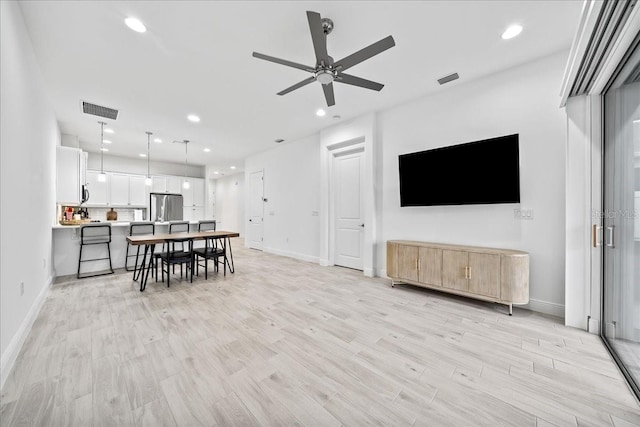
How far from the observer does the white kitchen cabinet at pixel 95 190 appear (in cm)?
703

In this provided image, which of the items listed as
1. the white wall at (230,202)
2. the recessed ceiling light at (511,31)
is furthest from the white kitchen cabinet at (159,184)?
the recessed ceiling light at (511,31)

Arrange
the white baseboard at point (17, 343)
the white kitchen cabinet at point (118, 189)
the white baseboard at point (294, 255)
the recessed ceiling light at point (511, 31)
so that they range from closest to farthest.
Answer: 1. the white baseboard at point (17, 343)
2. the recessed ceiling light at point (511, 31)
3. the white baseboard at point (294, 255)
4. the white kitchen cabinet at point (118, 189)

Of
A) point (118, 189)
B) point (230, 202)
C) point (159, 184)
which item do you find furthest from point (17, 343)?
point (230, 202)

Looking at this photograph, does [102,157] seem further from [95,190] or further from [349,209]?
[349,209]

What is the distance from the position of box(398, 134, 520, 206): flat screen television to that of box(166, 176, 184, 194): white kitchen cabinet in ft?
25.7

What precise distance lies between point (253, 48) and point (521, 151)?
3.36 m

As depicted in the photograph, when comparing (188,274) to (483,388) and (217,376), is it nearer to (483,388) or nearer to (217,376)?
(217,376)

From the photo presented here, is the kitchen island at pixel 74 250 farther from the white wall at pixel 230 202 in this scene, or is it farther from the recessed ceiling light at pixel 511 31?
the recessed ceiling light at pixel 511 31

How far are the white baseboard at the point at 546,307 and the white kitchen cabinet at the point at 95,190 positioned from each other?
32.1 ft

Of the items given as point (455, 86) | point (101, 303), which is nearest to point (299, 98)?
point (455, 86)

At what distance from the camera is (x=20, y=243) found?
90.7 inches

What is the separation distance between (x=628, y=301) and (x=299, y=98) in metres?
4.23

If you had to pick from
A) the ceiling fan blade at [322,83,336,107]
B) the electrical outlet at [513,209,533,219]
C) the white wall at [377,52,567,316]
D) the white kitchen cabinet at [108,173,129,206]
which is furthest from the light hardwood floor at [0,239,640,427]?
the white kitchen cabinet at [108,173,129,206]

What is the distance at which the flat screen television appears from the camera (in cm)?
306
